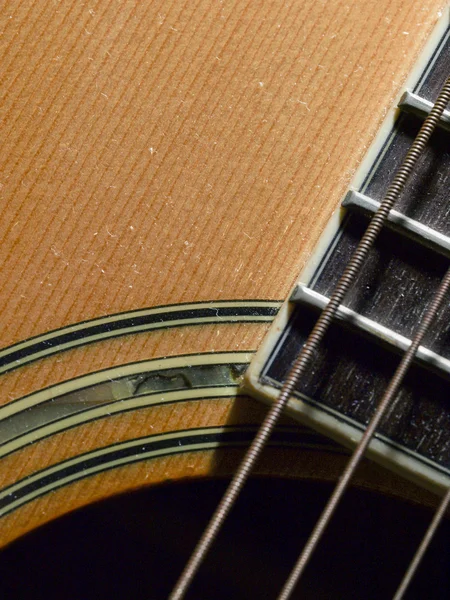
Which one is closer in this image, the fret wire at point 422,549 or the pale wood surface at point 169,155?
the fret wire at point 422,549

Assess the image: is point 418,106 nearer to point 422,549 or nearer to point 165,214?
point 165,214

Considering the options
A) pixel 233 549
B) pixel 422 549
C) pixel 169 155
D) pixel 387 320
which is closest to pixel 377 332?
pixel 387 320

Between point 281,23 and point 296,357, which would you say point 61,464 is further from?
point 281,23

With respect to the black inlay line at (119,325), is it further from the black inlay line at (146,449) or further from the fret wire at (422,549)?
the fret wire at (422,549)

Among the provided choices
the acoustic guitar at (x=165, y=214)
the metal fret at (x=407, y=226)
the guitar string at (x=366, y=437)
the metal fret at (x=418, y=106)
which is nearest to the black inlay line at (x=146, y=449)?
the acoustic guitar at (x=165, y=214)

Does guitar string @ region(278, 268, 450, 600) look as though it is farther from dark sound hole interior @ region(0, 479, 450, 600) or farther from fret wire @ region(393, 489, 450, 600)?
dark sound hole interior @ region(0, 479, 450, 600)

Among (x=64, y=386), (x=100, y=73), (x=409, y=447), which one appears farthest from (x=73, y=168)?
(x=409, y=447)

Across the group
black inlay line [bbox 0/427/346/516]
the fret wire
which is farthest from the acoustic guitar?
the fret wire
